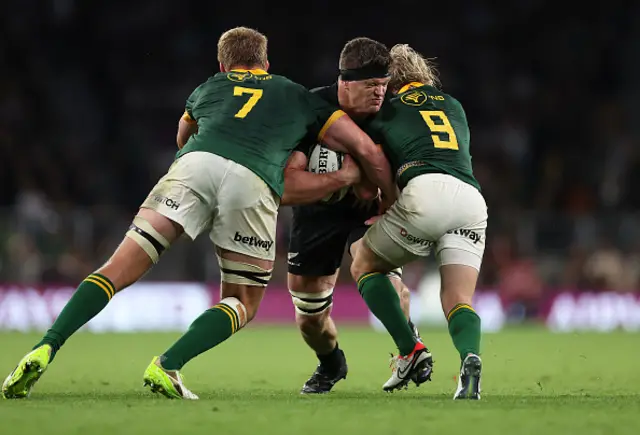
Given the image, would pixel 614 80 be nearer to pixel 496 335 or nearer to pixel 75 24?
pixel 496 335

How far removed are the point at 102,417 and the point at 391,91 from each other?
113 inches

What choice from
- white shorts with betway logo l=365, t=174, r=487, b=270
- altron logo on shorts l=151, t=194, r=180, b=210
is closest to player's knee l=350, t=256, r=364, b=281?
white shorts with betway logo l=365, t=174, r=487, b=270

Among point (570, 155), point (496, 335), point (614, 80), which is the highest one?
point (614, 80)

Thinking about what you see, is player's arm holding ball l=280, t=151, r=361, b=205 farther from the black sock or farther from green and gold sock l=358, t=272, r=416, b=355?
the black sock

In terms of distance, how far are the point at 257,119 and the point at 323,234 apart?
1.20m

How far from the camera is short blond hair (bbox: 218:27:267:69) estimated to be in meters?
6.12

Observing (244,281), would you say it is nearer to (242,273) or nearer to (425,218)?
→ (242,273)

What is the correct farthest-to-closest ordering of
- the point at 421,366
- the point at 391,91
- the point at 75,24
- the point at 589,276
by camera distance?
1. the point at 75,24
2. the point at 589,276
3. the point at 391,91
4. the point at 421,366

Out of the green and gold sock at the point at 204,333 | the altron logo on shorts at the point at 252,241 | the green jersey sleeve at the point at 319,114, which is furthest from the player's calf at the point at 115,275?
the green jersey sleeve at the point at 319,114

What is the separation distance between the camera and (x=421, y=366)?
20.0 feet

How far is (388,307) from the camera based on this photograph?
609cm

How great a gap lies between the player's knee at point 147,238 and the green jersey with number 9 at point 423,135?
139cm

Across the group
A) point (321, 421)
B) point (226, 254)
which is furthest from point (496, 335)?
point (321, 421)

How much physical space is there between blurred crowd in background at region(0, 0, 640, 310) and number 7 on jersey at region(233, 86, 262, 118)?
977cm
